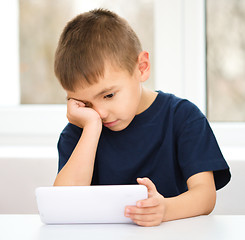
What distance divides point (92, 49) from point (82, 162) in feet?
0.86

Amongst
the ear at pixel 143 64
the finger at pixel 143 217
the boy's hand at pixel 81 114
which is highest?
the ear at pixel 143 64

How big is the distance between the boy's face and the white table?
32cm

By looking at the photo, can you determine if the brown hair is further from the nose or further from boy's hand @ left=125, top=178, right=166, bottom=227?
boy's hand @ left=125, top=178, right=166, bottom=227

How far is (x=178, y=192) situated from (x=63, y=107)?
92 centimetres

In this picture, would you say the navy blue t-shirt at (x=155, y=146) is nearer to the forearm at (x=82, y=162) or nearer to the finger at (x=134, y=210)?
the forearm at (x=82, y=162)

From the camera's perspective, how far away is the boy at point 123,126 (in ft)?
3.12

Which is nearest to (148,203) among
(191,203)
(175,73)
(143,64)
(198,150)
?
(191,203)

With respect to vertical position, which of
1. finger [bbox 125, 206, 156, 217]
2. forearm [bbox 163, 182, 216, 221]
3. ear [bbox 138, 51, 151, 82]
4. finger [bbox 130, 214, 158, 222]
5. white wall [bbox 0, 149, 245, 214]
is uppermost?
ear [bbox 138, 51, 151, 82]

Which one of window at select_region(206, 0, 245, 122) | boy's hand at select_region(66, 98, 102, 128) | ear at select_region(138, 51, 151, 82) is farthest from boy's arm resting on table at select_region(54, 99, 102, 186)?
window at select_region(206, 0, 245, 122)

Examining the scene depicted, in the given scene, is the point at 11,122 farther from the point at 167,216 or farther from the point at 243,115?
the point at 167,216

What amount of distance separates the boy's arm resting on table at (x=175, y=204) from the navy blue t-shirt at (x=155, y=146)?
0.07m

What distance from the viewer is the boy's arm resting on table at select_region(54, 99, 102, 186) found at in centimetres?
99

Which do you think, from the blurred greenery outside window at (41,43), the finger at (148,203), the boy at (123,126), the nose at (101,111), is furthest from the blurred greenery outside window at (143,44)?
the finger at (148,203)

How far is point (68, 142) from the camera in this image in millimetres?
1121
